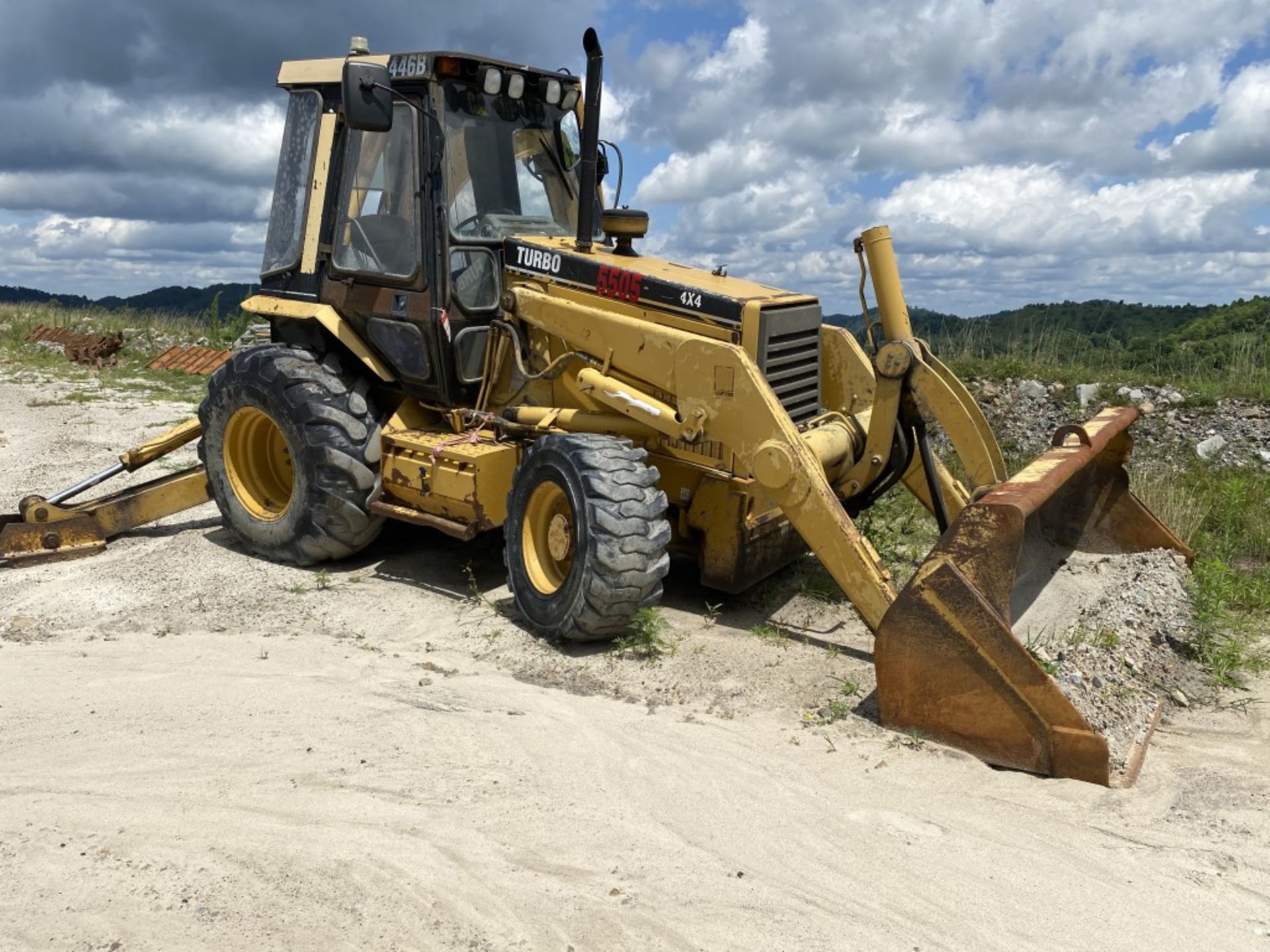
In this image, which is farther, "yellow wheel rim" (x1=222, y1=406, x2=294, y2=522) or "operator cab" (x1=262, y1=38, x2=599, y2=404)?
"yellow wheel rim" (x1=222, y1=406, x2=294, y2=522)

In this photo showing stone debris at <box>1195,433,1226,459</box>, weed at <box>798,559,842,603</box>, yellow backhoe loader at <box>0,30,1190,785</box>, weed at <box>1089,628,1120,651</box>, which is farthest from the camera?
stone debris at <box>1195,433,1226,459</box>

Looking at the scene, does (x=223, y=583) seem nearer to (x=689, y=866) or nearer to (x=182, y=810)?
(x=182, y=810)

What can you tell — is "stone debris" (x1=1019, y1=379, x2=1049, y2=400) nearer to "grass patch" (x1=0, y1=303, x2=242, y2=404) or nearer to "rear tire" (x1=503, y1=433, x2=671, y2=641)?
"rear tire" (x1=503, y1=433, x2=671, y2=641)

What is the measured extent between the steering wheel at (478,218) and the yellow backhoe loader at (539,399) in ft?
0.06

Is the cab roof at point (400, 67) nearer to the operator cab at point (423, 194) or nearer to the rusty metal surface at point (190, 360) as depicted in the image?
the operator cab at point (423, 194)

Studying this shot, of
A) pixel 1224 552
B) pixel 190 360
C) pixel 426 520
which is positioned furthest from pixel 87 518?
pixel 190 360

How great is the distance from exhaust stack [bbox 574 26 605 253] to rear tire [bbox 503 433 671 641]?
151cm

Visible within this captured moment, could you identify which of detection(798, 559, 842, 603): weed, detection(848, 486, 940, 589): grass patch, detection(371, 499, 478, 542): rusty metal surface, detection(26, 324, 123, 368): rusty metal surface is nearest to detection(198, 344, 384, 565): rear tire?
detection(371, 499, 478, 542): rusty metal surface

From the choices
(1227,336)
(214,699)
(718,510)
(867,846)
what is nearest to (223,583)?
(214,699)

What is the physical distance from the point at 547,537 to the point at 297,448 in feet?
6.13

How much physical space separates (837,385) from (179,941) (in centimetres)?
494

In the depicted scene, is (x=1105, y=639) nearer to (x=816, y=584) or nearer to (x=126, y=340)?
(x=816, y=584)

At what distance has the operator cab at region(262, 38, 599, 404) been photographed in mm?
6414

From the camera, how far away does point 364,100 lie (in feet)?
19.2
